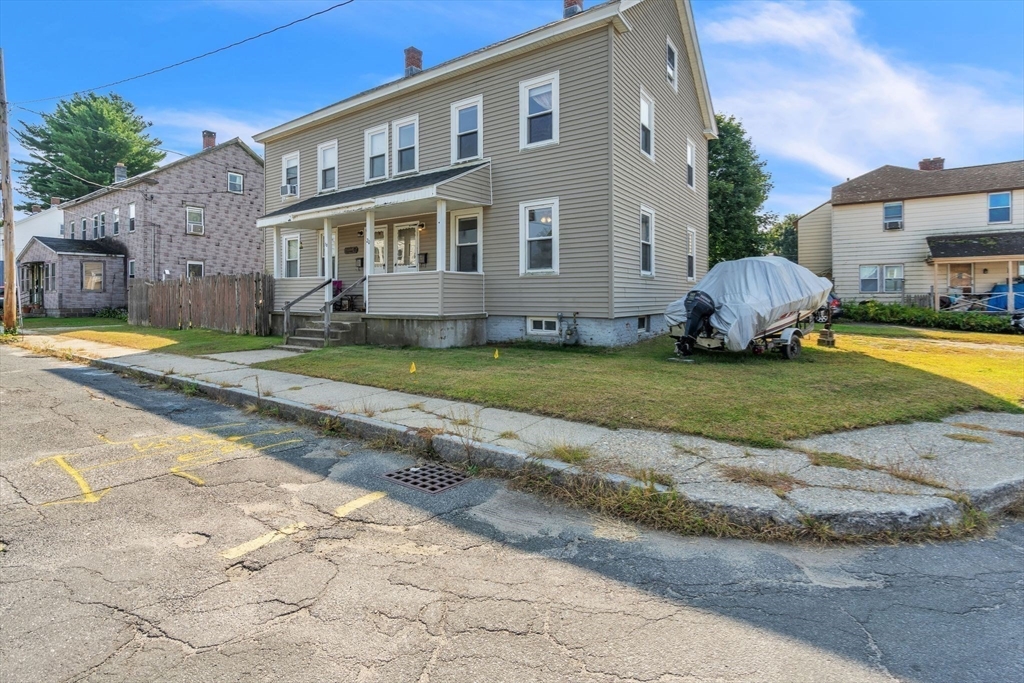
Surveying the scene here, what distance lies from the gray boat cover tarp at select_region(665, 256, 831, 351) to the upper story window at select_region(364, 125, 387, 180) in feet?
31.9

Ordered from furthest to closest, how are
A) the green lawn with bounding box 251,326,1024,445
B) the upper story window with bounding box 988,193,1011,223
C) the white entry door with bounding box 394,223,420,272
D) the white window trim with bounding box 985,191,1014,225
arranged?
the upper story window with bounding box 988,193,1011,223, the white window trim with bounding box 985,191,1014,225, the white entry door with bounding box 394,223,420,272, the green lawn with bounding box 251,326,1024,445

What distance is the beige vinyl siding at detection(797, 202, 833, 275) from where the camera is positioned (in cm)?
3034

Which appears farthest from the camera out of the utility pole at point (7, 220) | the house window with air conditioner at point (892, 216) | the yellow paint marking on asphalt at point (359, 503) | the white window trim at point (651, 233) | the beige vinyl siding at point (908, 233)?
the house window with air conditioner at point (892, 216)

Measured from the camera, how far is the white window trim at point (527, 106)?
12.2 metres

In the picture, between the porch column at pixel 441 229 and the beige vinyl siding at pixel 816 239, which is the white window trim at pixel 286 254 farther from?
the beige vinyl siding at pixel 816 239

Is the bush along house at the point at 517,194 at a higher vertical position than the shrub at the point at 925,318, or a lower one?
higher

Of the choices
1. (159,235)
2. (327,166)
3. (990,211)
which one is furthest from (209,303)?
(990,211)

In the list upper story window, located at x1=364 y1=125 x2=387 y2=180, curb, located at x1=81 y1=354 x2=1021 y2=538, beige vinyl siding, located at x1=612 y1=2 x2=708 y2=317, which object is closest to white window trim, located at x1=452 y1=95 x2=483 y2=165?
upper story window, located at x1=364 y1=125 x2=387 y2=180

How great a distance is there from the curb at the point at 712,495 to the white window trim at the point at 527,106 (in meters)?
8.94

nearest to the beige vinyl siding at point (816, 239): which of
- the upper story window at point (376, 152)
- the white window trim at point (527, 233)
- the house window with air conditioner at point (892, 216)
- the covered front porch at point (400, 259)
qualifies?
the house window with air conditioner at point (892, 216)

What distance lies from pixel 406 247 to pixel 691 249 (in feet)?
31.6

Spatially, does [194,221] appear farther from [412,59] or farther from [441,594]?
[441,594]

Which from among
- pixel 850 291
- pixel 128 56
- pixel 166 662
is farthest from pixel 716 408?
pixel 850 291

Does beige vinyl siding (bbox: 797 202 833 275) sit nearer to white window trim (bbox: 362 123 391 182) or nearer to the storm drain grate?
white window trim (bbox: 362 123 391 182)
